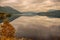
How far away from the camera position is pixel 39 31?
151 centimetres

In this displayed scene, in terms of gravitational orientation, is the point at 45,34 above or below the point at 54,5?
below

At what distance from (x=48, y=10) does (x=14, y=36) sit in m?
0.46

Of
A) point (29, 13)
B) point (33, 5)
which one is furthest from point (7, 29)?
point (33, 5)

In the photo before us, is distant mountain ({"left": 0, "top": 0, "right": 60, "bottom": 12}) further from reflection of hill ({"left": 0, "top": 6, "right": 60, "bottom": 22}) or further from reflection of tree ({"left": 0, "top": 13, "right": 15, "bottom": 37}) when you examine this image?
reflection of tree ({"left": 0, "top": 13, "right": 15, "bottom": 37})

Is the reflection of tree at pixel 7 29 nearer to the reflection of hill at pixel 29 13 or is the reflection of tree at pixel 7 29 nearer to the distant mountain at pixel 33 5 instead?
the reflection of hill at pixel 29 13

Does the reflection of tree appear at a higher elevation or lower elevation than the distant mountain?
lower

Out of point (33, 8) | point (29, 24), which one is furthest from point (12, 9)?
point (29, 24)

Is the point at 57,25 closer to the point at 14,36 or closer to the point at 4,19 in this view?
the point at 14,36

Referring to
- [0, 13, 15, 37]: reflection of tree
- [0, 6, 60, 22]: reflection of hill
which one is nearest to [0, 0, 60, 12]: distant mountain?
[0, 6, 60, 22]: reflection of hill

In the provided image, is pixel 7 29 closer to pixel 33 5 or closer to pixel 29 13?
pixel 29 13

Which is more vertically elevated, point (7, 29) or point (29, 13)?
point (29, 13)

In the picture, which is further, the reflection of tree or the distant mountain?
the distant mountain

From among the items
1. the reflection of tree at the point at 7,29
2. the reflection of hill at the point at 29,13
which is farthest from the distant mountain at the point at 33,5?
the reflection of tree at the point at 7,29

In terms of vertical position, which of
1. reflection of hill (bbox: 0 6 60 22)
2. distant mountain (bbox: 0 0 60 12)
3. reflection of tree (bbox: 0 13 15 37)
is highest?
distant mountain (bbox: 0 0 60 12)
